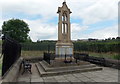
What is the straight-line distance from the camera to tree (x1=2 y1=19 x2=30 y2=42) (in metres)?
39.2

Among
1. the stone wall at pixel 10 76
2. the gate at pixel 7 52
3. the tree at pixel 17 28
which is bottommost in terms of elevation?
the stone wall at pixel 10 76

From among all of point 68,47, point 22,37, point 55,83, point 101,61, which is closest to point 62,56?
point 68,47

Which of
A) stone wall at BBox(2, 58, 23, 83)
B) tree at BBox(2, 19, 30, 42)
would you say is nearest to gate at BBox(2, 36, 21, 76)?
stone wall at BBox(2, 58, 23, 83)

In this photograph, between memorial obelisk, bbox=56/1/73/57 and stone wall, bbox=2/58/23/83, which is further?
memorial obelisk, bbox=56/1/73/57

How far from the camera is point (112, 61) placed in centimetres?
923

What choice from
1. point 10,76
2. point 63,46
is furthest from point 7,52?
point 63,46

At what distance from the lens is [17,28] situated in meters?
40.8

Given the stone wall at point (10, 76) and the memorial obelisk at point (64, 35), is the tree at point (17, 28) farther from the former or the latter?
the stone wall at point (10, 76)

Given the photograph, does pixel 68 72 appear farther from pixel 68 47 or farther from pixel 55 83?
pixel 68 47

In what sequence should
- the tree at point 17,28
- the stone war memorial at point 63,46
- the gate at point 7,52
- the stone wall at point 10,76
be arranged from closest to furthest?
the stone wall at point 10,76, the gate at point 7,52, the stone war memorial at point 63,46, the tree at point 17,28

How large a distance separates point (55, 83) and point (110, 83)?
2456mm

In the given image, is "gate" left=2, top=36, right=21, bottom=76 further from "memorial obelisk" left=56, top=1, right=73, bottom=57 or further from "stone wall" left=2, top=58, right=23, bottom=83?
"memorial obelisk" left=56, top=1, right=73, bottom=57

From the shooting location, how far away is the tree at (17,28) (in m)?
39.2

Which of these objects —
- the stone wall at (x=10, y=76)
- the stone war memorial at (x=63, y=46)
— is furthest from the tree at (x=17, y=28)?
the stone wall at (x=10, y=76)
